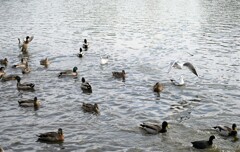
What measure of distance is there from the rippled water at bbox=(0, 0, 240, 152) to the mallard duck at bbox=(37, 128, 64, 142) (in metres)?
0.30

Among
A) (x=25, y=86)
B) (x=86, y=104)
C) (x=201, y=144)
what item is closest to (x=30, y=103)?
(x=86, y=104)

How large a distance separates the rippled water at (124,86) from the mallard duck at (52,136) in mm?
298

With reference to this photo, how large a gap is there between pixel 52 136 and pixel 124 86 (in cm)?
912

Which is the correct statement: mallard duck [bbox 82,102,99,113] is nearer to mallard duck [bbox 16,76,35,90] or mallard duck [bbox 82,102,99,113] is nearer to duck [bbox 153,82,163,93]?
duck [bbox 153,82,163,93]

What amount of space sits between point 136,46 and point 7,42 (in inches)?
488

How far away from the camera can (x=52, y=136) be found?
17266mm

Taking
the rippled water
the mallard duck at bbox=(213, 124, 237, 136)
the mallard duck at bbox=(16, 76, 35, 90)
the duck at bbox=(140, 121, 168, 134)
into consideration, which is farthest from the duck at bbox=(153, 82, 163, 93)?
the mallard duck at bbox=(16, 76, 35, 90)

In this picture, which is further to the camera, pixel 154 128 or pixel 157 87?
pixel 157 87

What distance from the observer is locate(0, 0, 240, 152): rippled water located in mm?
18156

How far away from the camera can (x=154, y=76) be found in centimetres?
2772

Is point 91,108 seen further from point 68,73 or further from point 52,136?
point 68,73

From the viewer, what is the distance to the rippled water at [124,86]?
18156 mm

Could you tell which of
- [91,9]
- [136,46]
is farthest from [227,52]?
[91,9]

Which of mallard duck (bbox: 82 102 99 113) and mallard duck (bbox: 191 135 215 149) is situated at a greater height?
mallard duck (bbox: 82 102 99 113)
